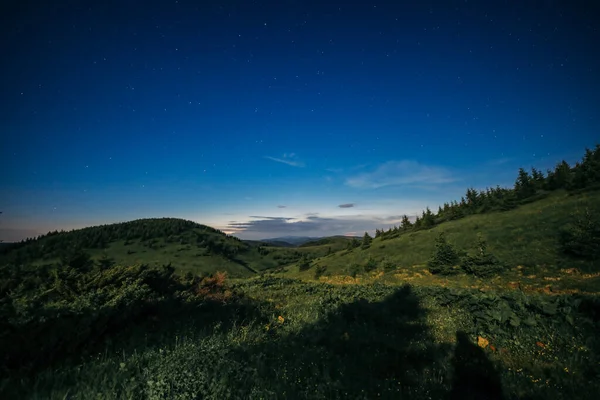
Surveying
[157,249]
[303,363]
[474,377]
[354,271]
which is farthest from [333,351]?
[157,249]

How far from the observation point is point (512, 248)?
37406 mm

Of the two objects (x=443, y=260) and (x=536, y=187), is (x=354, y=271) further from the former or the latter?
(x=536, y=187)

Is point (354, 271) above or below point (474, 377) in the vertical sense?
below

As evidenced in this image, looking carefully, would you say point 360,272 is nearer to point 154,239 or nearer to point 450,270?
point 450,270

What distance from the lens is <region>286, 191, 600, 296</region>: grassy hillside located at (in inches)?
1123

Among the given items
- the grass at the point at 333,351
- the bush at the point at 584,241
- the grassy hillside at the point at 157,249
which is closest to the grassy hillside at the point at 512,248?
the bush at the point at 584,241

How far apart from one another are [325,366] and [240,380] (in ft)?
7.14

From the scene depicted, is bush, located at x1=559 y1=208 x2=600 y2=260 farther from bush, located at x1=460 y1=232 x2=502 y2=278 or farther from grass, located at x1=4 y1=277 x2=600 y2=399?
grass, located at x1=4 y1=277 x2=600 y2=399

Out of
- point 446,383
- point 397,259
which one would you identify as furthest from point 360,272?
point 446,383

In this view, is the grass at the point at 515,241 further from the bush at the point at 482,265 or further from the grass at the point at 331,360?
the grass at the point at 331,360

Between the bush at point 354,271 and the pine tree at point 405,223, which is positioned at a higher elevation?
the pine tree at point 405,223

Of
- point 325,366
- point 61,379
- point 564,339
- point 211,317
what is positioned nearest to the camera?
point 61,379

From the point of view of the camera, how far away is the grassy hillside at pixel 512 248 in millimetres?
28516

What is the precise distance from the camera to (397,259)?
51.3 meters
